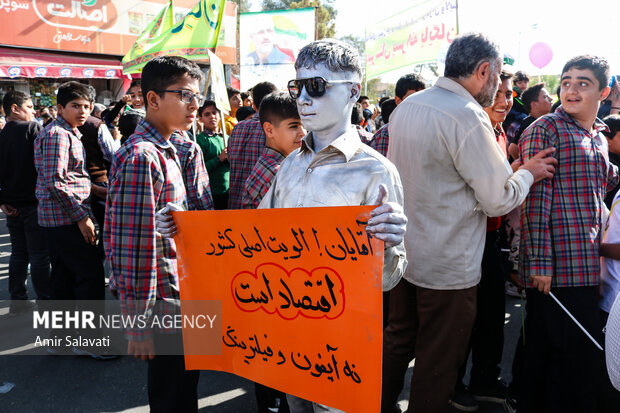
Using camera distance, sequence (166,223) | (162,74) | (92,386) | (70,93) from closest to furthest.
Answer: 1. (166,223)
2. (162,74)
3. (92,386)
4. (70,93)

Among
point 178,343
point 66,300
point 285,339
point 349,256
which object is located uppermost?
point 349,256

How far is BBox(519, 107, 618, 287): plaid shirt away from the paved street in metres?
1.20

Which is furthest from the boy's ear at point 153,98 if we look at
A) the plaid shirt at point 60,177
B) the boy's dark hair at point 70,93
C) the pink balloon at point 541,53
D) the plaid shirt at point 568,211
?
the pink balloon at point 541,53

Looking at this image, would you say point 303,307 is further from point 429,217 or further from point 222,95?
point 222,95

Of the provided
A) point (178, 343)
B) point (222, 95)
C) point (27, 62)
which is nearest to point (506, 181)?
point (178, 343)

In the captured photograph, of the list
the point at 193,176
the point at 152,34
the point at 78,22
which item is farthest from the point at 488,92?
the point at 78,22

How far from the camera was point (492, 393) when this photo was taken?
3.11 metres

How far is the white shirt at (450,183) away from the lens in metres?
2.12

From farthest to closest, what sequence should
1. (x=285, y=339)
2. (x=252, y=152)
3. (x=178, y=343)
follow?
(x=252, y=152), (x=178, y=343), (x=285, y=339)

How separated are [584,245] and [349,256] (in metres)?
1.58

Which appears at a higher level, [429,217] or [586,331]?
[429,217]

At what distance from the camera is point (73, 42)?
14.8 meters

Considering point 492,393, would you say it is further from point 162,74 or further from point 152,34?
point 152,34

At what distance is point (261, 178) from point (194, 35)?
9.78 ft
